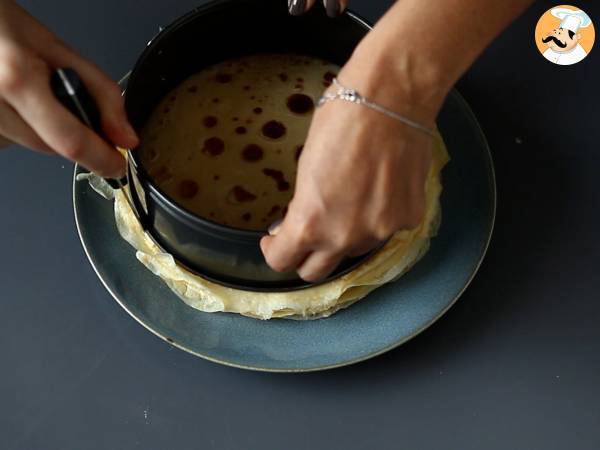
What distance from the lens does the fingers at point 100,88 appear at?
57cm

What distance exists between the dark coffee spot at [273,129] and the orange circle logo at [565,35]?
1.21 ft

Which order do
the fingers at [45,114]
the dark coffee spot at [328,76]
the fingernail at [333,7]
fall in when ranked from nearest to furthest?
1. the fingers at [45,114]
2. the fingernail at [333,7]
3. the dark coffee spot at [328,76]

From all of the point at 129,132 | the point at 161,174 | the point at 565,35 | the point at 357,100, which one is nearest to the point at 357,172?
the point at 357,100

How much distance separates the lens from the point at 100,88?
571 mm

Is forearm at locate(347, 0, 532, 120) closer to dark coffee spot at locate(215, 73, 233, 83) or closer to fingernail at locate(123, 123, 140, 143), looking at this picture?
fingernail at locate(123, 123, 140, 143)

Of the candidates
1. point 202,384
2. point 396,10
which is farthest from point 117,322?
point 396,10

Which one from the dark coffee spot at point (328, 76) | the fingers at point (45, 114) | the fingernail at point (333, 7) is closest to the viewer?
the fingers at point (45, 114)

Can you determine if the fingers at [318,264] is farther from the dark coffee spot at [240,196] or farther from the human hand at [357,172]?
the dark coffee spot at [240,196]

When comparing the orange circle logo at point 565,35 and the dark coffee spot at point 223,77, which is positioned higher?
the orange circle logo at point 565,35

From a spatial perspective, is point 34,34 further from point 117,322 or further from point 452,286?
point 452,286

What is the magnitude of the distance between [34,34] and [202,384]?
39 centimetres

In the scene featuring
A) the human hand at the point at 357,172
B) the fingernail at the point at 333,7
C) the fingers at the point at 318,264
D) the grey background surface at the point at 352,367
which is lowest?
the grey background surface at the point at 352,367

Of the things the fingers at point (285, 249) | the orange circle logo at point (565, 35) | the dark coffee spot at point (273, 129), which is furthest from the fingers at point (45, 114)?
the orange circle logo at point (565, 35)

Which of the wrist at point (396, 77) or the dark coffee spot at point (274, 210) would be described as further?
the dark coffee spot at point (274, 210)
